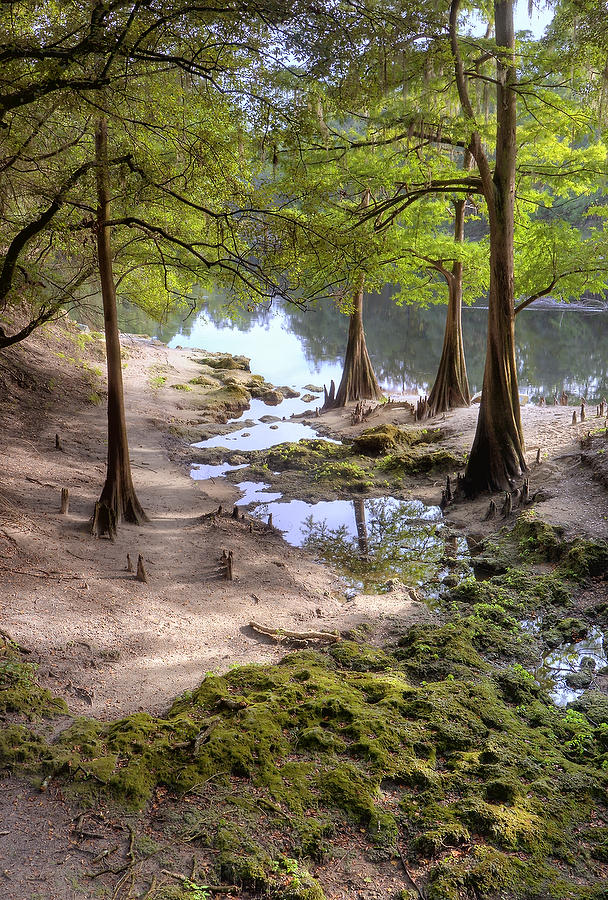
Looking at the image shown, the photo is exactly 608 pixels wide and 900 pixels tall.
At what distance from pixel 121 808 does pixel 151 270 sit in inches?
370

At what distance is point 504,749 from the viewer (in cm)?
426

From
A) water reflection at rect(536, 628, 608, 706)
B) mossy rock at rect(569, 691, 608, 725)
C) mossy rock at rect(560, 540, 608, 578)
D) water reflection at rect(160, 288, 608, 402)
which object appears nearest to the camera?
mossy rock at rect(569, 691, 608, 725)

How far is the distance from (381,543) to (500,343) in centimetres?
405

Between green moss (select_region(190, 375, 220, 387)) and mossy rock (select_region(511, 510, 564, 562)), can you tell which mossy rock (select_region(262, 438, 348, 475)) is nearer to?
mossy rock (select_region(511, 510, 564, 562))

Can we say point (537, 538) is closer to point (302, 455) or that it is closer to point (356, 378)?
point (302, 455)

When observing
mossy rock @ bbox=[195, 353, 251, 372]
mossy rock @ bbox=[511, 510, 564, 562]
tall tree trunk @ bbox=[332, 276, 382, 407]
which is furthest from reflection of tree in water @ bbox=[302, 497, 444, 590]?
mossy rock @ bbox=[195, 353, 251, 372]

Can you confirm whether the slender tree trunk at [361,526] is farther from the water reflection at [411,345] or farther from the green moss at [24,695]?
the water reflection at [411,345]

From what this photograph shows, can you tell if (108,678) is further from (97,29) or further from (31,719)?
(97,29)

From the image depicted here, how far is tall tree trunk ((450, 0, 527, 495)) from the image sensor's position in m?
10.2

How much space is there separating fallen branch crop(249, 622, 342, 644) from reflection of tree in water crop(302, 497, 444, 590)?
1.94 meters

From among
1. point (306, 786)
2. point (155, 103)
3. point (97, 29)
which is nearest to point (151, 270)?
point (155, 103)

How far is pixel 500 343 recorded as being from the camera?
10.7 m

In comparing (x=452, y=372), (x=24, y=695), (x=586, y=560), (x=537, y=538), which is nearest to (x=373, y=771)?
A: (x=24, y=695)

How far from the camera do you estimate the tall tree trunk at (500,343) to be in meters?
10.2
